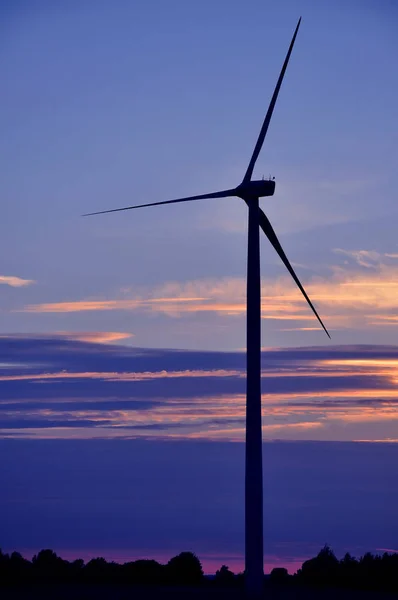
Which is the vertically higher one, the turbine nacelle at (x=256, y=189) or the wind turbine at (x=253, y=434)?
the turbine nacelle at (x=256, y=189)

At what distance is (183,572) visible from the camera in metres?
88.4

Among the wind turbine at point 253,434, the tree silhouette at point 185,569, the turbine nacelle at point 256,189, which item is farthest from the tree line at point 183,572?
the turbine nacelle at point 256,189

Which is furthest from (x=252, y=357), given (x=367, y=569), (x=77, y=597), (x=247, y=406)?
(x=367, y=569)

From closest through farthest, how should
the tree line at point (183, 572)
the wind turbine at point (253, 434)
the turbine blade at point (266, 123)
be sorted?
1. the wind turbine at point (253, 434)
2. the turbine blade at point (266, 123)
3. the tree line at point (183, 572)

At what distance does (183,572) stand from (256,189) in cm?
3800

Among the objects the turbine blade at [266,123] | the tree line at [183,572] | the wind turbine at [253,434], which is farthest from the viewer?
the tree line at [183,572]

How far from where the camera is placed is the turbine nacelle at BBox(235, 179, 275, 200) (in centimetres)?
6394

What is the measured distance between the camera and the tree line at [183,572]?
81.9 m

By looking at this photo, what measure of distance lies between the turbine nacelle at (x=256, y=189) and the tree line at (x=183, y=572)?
32593mm

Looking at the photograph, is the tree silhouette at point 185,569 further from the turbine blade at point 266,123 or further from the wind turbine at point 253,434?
the turbine blade at point 266,123

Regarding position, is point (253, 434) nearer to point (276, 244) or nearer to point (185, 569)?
point (276, 244)

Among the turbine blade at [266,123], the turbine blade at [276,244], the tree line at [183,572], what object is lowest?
the tree line at [183,572]

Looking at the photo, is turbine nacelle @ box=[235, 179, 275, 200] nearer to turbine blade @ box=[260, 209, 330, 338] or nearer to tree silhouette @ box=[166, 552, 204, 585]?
turbine blade @ box=[260, 209, 330, 338]

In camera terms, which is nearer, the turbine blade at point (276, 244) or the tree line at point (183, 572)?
the turbine blade at point (276, 244)
